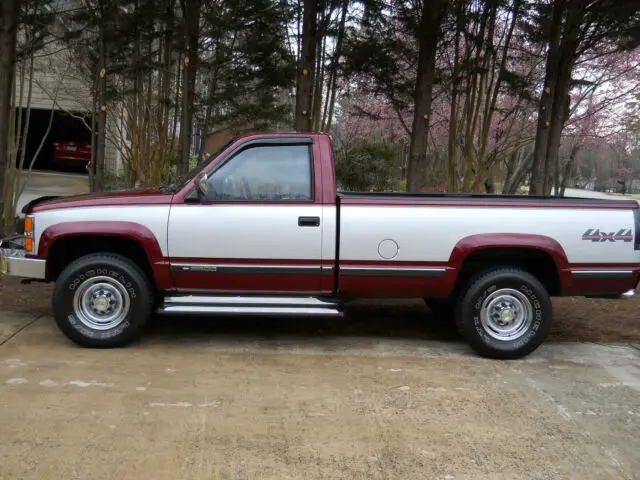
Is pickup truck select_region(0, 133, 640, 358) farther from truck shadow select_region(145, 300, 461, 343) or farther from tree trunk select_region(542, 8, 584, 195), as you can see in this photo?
tree trunk select_region(542, 8, 584, 195)

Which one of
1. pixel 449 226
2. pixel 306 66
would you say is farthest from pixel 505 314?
pixel 306 66

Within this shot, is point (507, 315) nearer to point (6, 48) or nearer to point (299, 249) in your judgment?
point (299, 249)

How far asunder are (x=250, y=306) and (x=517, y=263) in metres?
2.51

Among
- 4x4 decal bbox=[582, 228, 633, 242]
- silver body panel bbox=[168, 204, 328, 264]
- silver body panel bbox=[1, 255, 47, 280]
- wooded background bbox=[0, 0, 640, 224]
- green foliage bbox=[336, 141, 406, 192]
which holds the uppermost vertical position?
wooded background bbox=[0, 0, 640, 224]

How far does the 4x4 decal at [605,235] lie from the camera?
5.29 meters

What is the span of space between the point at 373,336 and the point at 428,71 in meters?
4.99

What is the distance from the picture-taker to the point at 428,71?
941 centimetres

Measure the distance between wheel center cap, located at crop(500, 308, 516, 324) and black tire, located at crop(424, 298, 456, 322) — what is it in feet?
3.19

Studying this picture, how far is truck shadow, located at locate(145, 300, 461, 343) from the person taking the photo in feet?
20.0

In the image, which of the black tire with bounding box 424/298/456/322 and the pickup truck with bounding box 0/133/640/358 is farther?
the black tire with bounding box 424/298/456/322

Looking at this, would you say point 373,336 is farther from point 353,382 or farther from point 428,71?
point 428,71

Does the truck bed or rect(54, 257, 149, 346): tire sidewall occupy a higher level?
the truck bed

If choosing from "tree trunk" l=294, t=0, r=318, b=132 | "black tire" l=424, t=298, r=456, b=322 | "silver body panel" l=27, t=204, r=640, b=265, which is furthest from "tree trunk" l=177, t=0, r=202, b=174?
"black tire" l=424, t=298, r=456, b=322

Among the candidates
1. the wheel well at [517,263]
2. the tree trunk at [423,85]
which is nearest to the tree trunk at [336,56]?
the tree trunk at [423,85]
